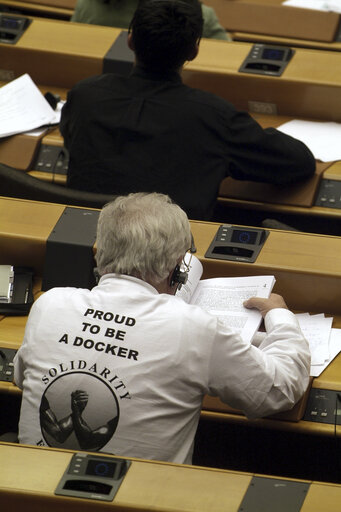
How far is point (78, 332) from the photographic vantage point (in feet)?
6.63

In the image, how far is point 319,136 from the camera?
11.5 ft

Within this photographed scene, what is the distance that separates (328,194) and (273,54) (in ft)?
2.50

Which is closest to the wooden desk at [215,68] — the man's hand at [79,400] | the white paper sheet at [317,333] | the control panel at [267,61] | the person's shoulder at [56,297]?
the control panel at [267,61]

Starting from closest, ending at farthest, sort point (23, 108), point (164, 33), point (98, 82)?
point (164, 33)
point (98, 82)
point (23, 108)

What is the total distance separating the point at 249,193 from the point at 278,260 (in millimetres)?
Result: 775

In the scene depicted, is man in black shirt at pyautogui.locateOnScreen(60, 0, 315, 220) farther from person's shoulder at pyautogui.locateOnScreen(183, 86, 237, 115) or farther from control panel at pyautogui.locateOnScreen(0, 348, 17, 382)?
control panel at pyautogui.locateOnScreen(0, 348, 17, 382)

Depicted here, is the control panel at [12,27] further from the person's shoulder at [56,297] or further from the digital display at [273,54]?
the person's shoulder at [56,297]

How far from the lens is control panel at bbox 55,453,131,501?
180 centimetres

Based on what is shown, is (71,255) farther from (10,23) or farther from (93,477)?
(10,23)

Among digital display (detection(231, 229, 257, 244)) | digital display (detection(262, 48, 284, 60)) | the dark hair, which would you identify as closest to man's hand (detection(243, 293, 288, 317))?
digital display (detection(231, 229, 257, 244))

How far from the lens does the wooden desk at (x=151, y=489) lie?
5.78 ft

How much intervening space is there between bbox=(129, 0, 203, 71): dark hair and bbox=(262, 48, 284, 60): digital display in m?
0.71

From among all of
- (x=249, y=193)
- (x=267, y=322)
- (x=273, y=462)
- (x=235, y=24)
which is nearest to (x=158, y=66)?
(x=249, y=193)

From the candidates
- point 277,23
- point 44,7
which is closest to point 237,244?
point 277,23
